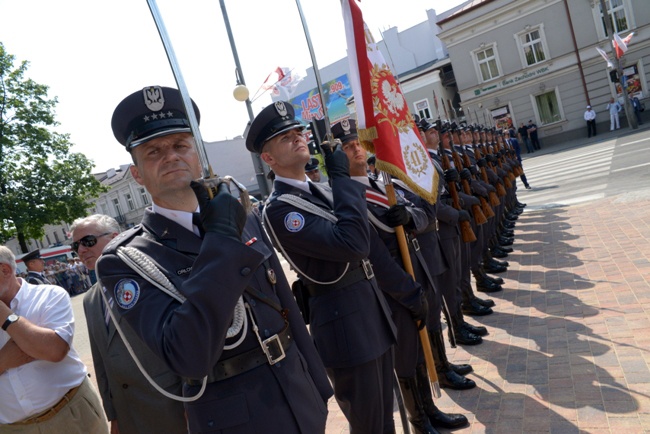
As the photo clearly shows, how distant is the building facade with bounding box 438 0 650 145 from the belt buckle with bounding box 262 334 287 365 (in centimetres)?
2444

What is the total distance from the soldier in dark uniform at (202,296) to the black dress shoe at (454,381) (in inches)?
82.8

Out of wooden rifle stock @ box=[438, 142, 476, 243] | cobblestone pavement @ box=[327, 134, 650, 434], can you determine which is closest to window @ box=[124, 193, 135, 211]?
cobblestone pavement @ box=[327, 134, 650, 434]

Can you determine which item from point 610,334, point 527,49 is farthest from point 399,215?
point 527,49

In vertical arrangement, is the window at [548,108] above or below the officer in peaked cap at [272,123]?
below

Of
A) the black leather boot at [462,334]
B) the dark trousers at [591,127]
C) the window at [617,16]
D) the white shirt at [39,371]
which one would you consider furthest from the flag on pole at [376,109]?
the window at [617,16]

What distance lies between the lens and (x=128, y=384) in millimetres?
2570

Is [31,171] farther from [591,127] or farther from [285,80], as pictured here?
[591,127]

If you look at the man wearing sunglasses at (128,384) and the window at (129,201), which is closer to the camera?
the man wearing sunglasses at (128,384)

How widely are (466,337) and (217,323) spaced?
141 inches

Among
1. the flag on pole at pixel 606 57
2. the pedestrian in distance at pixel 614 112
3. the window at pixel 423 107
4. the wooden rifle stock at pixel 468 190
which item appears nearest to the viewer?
the wooden rifle stock at pixel 468 190

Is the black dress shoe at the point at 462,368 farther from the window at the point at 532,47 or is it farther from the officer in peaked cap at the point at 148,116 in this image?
the window at the point at 532,47

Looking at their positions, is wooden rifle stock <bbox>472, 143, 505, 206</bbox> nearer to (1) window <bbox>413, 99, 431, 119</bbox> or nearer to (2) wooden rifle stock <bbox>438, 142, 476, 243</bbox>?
(2) wooden rifle stock <bbox>438, 142, 476, 243</bbox>

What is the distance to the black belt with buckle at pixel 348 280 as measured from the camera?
2.78 metres

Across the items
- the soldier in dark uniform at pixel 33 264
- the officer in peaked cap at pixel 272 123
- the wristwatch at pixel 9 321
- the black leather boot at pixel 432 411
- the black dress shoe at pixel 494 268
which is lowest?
the black dress shoe at pixel 494 268
